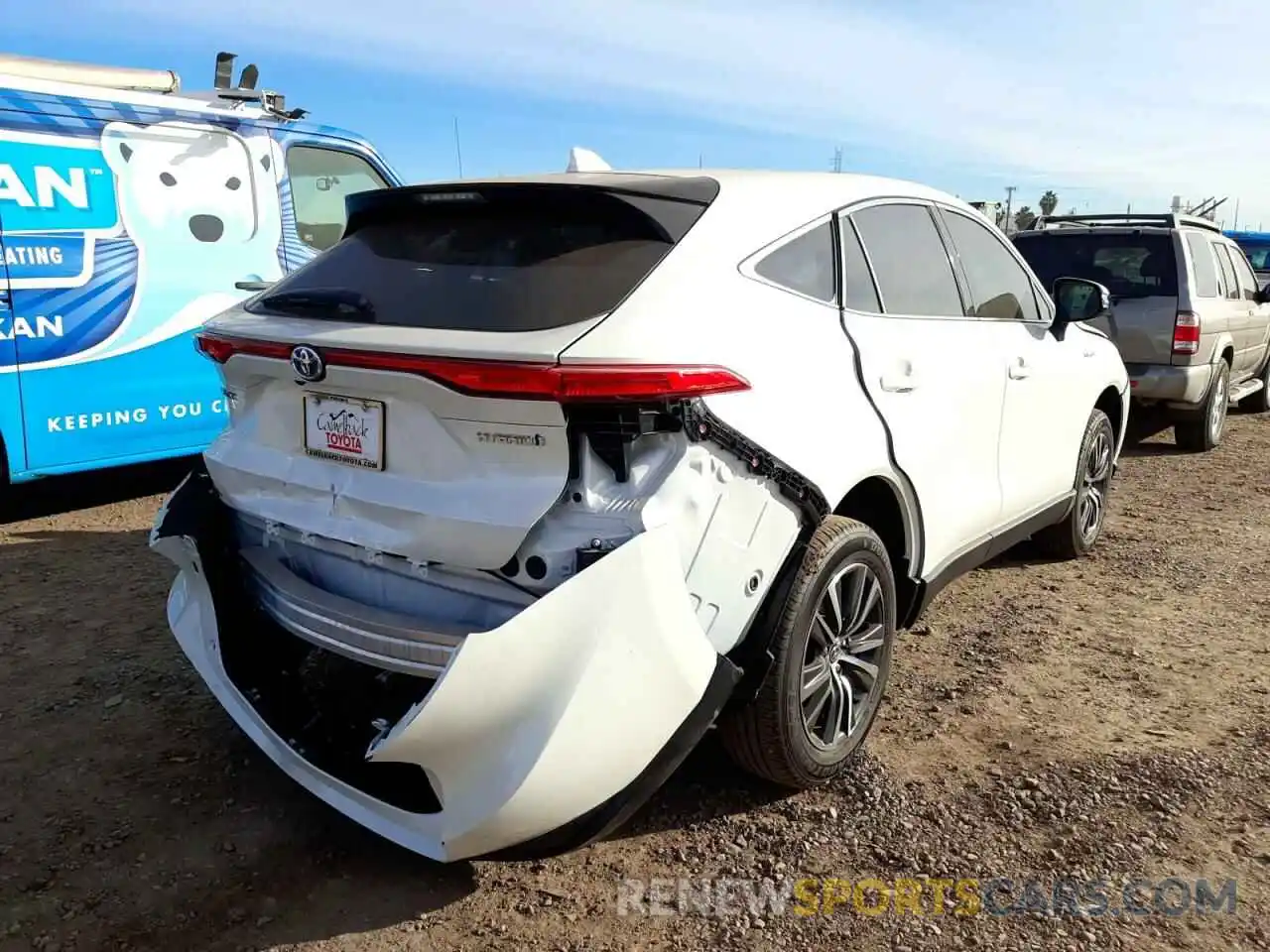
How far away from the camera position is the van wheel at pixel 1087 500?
16.4ft

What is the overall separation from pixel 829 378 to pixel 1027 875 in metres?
1.41

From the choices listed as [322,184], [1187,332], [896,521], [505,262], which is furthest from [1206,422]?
[505,262]

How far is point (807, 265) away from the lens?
9.48 feet

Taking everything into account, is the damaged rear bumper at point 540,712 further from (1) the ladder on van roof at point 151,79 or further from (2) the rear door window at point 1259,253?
(2) the rear door window at point 1259,253

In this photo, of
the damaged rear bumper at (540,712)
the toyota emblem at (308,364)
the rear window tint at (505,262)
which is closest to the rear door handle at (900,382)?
the rear window tint at (505,262)

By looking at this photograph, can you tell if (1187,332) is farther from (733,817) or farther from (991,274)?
(733,817)

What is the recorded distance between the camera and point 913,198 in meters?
3.66

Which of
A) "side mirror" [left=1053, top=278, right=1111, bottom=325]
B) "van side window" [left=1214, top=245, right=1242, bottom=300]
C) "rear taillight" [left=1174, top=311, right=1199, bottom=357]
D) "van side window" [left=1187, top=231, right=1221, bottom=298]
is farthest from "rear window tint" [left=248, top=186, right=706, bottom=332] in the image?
"van side window" [left=1214, top=245, right=1242, bottom=300]

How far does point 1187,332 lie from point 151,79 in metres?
7.43

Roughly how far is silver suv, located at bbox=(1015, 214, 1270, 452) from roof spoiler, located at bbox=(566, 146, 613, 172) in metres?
6.03

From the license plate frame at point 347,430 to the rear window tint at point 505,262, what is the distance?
0.22 m

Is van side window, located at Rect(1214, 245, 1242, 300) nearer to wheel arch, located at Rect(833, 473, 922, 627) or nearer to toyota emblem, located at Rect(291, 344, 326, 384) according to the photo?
wheel arch, located at Rect(833, 473, 922, 627)

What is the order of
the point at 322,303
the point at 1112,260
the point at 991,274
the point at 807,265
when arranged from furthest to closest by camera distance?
the point at 1112,260 → the point at 991,274 → the point at 807,265 → the point at 322,303

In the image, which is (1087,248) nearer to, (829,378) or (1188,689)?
(1188,689)
